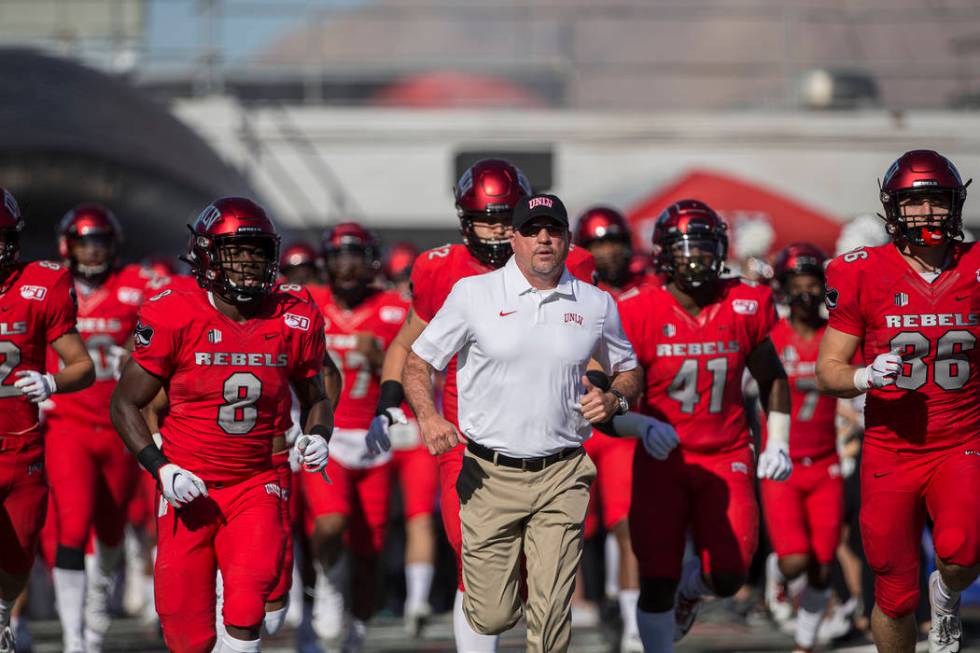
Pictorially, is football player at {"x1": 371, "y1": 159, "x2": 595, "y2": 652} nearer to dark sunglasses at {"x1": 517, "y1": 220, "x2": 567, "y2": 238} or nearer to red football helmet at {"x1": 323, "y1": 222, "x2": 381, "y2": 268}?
dark sunglasses at {"x1": 517, "y1": 220, "x2": 567, "y2": 238}

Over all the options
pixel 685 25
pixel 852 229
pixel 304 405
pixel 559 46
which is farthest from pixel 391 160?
pixel 304 405

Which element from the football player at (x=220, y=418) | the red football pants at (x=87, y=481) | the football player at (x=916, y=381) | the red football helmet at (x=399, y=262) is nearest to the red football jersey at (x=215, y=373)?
the football player at (x=220, y=418)

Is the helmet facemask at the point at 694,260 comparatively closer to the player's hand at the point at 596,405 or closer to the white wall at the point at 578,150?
the player's hand at the point at 596,405

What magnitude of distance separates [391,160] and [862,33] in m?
5.75

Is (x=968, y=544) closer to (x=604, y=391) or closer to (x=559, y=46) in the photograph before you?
(x=604, y=391)

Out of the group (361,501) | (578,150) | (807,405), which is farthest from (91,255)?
(578,150)

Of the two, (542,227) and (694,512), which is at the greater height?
(542,227)

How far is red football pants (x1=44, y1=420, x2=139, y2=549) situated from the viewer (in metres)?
A: 7.25

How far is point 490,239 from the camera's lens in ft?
20.0

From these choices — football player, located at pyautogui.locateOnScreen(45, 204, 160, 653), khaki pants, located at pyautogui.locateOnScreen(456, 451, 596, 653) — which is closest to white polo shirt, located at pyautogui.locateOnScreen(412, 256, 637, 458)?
khaki pants, located at pyautogui.locateOnScreen(456, 451, 596, 653)

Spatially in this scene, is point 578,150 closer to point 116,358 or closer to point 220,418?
point 116,358

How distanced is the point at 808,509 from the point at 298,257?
10.8ft

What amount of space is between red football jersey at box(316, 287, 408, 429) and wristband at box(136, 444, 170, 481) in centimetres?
253

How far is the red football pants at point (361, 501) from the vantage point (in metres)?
7.75
